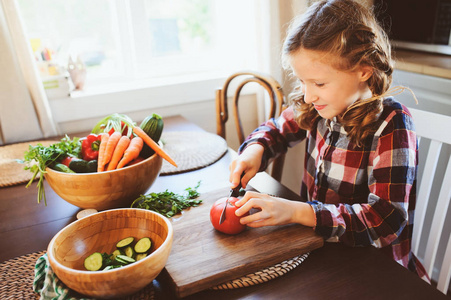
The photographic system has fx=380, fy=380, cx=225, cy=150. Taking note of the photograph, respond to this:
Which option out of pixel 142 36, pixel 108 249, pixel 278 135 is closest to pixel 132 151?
pixel 108 249

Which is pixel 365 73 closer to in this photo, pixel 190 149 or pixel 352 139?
pixel 352 139

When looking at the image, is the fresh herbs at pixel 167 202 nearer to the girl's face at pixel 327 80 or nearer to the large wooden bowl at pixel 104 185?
the large wooden bowl at pixel 104 185

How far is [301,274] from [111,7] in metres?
1.71

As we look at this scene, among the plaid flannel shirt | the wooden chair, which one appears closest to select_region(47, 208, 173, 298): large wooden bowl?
the plaid flannel shirt

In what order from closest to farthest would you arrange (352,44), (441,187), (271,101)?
(352,44) < (441,187) < (271,101)

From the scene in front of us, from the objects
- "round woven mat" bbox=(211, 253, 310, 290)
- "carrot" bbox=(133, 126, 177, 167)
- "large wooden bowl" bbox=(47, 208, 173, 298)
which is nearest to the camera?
"large wooden bowl" bbox=(47, 208, 173, 298)

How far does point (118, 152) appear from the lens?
100cm

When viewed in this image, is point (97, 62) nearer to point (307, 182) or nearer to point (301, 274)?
point (307, 182)

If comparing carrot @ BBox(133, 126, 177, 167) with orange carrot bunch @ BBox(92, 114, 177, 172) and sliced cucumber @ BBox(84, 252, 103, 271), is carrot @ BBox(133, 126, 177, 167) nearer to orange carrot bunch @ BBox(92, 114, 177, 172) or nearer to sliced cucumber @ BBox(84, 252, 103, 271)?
orange carrot bunch @ BBox(92, 114, 177, 172)

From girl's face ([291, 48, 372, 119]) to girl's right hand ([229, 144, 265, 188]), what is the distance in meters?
0.26

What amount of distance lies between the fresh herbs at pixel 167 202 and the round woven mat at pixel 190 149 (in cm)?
23

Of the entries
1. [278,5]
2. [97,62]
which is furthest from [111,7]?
[278,5]

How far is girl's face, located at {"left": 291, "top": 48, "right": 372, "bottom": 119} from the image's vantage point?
3.05ft

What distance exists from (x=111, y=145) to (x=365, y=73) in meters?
0.68
